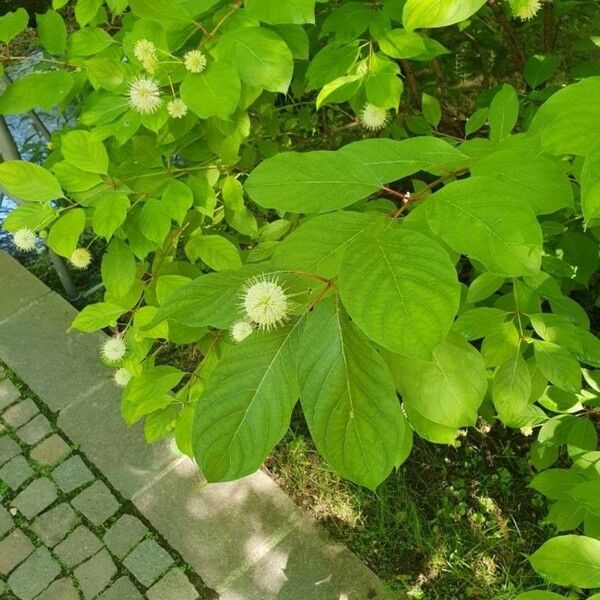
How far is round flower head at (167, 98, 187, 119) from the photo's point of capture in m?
1.43

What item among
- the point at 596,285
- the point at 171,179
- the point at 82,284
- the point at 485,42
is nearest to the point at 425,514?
the point at 596,285

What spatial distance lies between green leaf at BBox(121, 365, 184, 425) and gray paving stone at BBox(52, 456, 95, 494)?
50.0 inches

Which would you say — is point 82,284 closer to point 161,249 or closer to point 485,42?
point 161,249

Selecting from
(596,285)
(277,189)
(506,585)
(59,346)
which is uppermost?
(277,189)

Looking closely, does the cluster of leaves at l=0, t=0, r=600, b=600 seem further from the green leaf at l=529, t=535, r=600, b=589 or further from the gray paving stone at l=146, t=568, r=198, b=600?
the gray paving stone at l=146, t=568, r=198, b=600

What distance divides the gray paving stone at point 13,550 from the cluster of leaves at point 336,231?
129 centimetres

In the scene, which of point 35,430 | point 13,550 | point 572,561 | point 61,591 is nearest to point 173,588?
point 61,591

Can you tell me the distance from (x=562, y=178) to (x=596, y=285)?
1958 mm

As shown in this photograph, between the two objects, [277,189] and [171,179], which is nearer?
[277,189]

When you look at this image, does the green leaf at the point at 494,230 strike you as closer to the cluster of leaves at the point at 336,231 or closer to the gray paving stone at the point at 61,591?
the cluster of leaves at the point at 336,231

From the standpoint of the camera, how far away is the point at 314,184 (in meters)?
0.84

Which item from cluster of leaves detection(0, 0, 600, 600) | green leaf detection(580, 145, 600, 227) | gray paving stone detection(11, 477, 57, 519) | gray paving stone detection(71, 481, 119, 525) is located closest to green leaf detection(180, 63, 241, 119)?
cluster of leaves detection(0, 0, 600, 600)

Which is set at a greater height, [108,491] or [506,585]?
[506,585]

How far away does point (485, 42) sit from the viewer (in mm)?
2559
